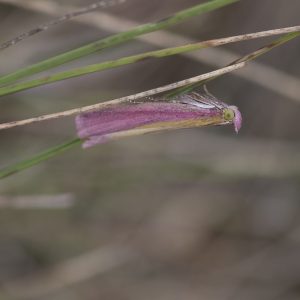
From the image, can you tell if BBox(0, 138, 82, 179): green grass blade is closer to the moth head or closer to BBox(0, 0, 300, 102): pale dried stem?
the moth head

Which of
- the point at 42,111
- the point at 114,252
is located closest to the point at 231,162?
the point at 114,252

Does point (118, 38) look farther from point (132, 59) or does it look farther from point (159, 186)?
point (159, 186)

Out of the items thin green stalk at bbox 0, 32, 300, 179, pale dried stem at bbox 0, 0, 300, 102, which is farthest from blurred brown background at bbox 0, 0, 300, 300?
thin green stalk at bbox 0, 32, 300, 179

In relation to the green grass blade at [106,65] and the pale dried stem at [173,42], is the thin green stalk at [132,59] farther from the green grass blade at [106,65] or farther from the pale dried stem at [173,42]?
the pale dried stem at [173,42]

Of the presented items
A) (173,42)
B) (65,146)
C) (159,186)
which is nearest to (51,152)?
(65,146)

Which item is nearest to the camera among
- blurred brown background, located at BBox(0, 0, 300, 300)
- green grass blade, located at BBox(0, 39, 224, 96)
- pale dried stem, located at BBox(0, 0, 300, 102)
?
green grass blade, located at BBox(0, 39, 224, 96)

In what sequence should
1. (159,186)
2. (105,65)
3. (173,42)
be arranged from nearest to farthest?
(105,65) < (173,42) < (159,186)

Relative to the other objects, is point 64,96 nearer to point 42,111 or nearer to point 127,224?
point 42,111
